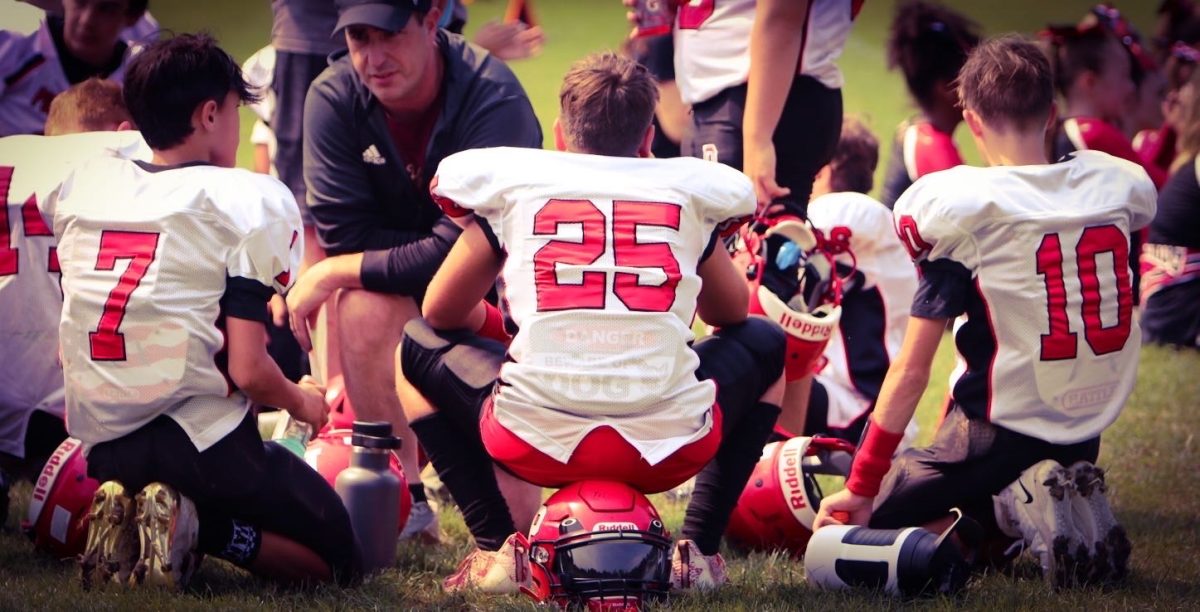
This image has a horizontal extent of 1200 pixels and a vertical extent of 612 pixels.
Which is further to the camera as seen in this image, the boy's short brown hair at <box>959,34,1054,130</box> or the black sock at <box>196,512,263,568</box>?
the boy's short brown hair at <box>959,34,1054,130</box>

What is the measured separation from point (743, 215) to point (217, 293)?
1320mm

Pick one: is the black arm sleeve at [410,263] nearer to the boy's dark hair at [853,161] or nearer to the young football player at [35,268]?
the young football player at [35,268]

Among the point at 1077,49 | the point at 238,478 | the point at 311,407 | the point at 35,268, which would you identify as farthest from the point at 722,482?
the point at 1077,49

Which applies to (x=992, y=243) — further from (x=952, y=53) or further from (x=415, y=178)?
(x=952, y=53)

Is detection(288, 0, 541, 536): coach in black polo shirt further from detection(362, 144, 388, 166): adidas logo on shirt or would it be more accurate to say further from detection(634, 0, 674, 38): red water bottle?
detection(634, 0, 674, 38): red water bottle

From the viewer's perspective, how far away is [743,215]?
3.91 meters

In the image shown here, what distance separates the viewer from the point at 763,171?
193 inches

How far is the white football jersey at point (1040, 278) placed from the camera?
399 cm

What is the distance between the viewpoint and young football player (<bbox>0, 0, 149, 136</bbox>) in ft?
19.1

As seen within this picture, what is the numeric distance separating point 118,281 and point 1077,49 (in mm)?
6206

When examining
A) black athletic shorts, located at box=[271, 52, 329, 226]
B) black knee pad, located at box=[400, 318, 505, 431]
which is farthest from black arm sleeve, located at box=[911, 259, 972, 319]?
black athletic shorts, located at box=[271, 52, 329, 226]

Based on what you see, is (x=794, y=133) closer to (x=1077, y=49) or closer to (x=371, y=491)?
(x=371, y=491)

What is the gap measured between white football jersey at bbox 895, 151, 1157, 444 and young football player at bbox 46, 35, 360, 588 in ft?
5.48

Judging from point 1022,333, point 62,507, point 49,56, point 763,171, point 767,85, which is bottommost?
point 62,507
